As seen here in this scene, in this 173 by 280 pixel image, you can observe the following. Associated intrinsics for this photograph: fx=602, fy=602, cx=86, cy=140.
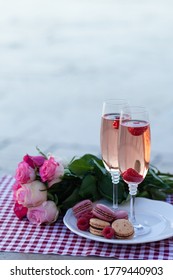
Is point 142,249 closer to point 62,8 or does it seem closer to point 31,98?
point 31,98

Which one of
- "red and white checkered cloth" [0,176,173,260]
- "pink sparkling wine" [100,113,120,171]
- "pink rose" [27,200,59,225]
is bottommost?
"red and white checkered cloth" [0,176,173,260]

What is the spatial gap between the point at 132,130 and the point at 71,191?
263 millimetres

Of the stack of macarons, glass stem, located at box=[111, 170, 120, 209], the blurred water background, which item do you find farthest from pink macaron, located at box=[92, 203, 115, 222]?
the blurred water background

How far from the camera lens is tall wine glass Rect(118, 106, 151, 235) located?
1.28m

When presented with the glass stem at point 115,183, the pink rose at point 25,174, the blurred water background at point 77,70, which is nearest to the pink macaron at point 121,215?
the glass stem at point 115,183

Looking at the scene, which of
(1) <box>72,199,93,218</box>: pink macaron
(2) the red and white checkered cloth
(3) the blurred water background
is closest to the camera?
(2) the red and white checkered cloth

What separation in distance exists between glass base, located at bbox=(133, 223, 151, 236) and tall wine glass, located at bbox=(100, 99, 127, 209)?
12cm

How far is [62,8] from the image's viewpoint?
6.98m

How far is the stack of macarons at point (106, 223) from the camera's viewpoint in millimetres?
1274

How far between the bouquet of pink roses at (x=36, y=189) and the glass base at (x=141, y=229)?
0.19 meters

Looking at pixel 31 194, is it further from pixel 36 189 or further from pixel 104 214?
pixel 104 214

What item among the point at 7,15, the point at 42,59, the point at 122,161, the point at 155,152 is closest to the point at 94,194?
the point at 122,161

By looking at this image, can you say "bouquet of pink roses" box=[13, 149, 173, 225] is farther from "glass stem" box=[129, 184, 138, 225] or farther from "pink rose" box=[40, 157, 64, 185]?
"glass stem" box=[129, 184, 138, 225]

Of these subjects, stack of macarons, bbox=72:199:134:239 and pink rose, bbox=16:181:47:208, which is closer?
stack of macarons, bbox=72:199:134:239
